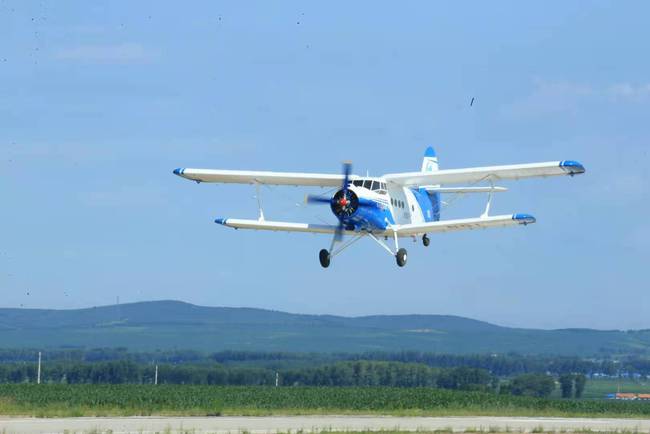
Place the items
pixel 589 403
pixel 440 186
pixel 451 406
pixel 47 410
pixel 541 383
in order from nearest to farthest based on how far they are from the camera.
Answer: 1. pixel 47 410
2. pixel 440 186
3. pixel 451 406
4. pixel 589 403
5. pixel 541 383

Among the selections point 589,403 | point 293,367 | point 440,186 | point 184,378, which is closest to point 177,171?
point 440,186

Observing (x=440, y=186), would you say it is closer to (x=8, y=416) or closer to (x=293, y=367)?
(x=8, y=416)

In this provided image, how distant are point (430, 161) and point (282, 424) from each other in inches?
986

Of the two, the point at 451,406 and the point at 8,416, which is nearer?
the point at 8,416

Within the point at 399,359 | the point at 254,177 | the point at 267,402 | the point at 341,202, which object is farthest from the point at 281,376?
the point at 399,359

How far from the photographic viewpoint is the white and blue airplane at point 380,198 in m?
56.2

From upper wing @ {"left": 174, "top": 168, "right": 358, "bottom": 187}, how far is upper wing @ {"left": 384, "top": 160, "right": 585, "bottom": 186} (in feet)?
10.4

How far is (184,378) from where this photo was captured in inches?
4313

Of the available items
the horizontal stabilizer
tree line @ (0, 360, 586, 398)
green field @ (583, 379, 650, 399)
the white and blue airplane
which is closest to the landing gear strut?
the white and blue airplane

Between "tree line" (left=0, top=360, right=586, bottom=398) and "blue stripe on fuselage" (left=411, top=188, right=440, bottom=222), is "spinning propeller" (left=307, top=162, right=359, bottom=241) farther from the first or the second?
"tree line" (left=0, top=360, right=586, bottom=398)

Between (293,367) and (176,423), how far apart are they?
64.7 m

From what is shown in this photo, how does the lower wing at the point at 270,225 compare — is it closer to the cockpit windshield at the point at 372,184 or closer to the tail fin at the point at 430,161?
the cockpit windshield at the point at 372,184

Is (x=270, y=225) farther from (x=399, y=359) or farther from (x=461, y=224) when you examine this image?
(x=399, y=359)

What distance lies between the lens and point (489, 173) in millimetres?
59406
